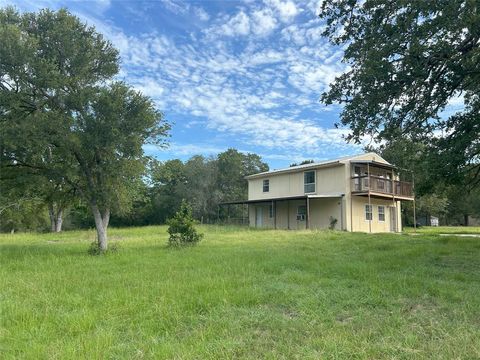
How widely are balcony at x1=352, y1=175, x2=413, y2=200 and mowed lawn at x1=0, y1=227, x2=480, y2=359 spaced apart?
16.6 metres

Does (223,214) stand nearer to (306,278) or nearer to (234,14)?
(234,14)

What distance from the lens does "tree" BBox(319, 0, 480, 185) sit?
8.33 meters

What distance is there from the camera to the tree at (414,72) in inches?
328

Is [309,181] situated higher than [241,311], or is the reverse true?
[309,181]

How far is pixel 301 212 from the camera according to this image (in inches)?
1151

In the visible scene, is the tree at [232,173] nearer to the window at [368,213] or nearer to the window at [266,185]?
the window at [266,185]

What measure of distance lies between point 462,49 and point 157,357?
30.3ft

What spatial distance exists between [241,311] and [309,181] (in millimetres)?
23873

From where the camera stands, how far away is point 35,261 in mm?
10586

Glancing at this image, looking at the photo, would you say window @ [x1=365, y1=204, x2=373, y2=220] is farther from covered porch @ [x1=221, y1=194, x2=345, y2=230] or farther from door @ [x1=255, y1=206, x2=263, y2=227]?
door @ [x1=255, y1=206, x2=263, y2=227]

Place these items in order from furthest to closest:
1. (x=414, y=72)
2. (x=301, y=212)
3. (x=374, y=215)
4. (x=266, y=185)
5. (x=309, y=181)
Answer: (x=266, y=185) < (x=301, y=212) < (x=374, y=215) < (x=309, y=181) < (x=414, y=72)

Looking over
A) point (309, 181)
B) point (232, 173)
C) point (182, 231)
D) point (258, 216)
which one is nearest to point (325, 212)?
point (309, 181)

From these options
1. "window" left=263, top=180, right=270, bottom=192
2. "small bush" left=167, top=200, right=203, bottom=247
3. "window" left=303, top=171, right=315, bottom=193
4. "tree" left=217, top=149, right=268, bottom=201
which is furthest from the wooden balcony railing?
"tree" left=217, top=149, right=268, bottom=201

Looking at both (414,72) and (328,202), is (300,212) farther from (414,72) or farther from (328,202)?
(414,72)
